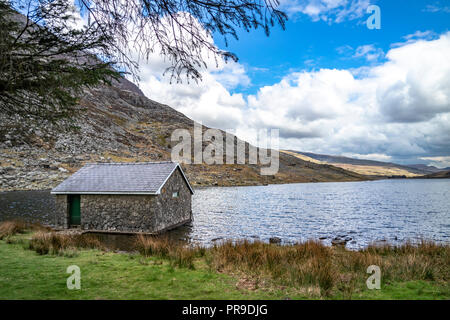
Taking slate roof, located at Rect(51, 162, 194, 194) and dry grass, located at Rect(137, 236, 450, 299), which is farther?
slate roof, located at Rect(51, 162, 194, 194)

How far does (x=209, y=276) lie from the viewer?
8.05m

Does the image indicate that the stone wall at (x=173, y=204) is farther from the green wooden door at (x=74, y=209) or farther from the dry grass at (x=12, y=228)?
the dry grass at (x=12, y=228)

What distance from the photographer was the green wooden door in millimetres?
20734

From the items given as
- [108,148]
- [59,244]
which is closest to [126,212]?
[59,244]

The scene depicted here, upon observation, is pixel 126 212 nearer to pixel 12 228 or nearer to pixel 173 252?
pixel 12 228

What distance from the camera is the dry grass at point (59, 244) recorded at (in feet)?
36.2

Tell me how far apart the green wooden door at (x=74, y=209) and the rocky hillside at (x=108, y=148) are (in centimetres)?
464

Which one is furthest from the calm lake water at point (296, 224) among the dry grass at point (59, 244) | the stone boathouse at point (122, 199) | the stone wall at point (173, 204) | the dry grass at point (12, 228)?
the dry grass at point (59, 244)

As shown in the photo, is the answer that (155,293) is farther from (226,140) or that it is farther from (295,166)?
(295,166)

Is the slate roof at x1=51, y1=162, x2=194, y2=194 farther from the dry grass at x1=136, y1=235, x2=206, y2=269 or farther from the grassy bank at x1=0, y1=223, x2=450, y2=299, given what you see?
the grassy bank at x1=0, y1=223, x2=450, y2=299

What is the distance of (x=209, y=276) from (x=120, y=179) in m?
14.4

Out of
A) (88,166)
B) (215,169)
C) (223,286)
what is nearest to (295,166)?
(215,169)

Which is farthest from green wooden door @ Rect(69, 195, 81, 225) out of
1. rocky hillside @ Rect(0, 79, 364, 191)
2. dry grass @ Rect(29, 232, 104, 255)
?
dry grass @ Rect(29, 232, 104, 255)

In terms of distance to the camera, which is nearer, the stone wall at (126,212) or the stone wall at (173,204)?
the stone wall at (126,212)
